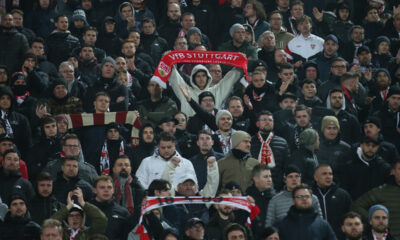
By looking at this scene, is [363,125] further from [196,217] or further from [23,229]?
[23,229]

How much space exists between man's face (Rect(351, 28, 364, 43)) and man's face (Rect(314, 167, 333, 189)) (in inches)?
237

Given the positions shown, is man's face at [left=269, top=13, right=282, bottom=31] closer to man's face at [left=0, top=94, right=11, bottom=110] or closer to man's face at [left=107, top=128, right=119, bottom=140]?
man's face at [left=107, top=128, right=119, bottom=140]

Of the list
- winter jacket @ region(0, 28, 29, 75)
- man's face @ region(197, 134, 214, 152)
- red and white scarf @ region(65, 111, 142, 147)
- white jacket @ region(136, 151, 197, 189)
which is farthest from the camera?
winter jacket @ region(0, 28, 29, 75)

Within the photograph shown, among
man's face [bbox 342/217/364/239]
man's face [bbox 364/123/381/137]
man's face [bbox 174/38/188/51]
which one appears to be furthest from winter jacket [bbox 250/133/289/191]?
man's face [bbox 174/38/188/51]

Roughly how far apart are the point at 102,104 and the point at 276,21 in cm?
503

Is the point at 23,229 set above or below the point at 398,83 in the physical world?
below

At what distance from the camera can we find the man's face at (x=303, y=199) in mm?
14539

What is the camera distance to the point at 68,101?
17.7 m

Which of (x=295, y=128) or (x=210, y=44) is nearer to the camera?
(x=295, y=128)

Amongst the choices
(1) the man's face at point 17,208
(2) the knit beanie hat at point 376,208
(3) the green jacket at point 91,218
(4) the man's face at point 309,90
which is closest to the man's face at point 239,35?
(4) the man's face at point 309,90

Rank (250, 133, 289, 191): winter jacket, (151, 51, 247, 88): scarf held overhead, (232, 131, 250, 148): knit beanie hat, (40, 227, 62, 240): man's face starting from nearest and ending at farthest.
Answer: (40, 227, 62, 240): man's face
(232, 131, 250, 148): knit beanie hat
(250, 133, 289, 191): winter jacket
(151, 51, 247, 88): scarf held overhead

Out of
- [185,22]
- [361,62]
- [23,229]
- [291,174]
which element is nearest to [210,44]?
[185,22]

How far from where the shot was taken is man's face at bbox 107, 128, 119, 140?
1666 cm

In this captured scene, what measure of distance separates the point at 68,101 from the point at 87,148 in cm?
98
